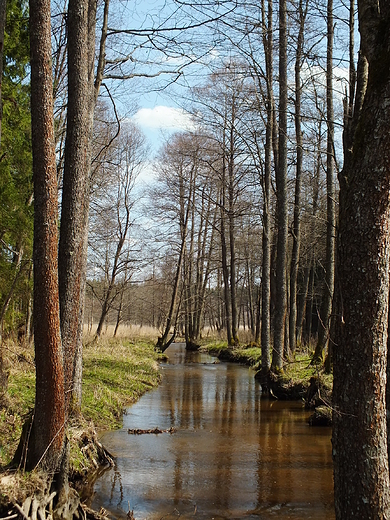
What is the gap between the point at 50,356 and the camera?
195 inches

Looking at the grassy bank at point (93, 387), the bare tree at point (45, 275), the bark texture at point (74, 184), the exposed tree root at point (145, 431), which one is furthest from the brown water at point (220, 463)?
the bark texture at point (74, 184)

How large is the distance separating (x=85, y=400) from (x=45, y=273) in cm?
484

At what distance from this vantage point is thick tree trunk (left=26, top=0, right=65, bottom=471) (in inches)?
194

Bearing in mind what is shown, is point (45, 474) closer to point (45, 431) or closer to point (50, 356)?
point (45, 431)

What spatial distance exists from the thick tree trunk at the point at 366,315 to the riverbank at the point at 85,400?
9.10 feet

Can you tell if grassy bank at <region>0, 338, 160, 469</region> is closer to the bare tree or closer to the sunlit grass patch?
the sunlit grass patch

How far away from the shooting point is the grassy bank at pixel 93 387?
6423 millimetres

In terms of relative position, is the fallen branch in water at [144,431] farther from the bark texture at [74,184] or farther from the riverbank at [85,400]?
the bark texture at [74,184]

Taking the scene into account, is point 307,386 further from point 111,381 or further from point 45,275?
point 45,275

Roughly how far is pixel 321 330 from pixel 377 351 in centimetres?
1123

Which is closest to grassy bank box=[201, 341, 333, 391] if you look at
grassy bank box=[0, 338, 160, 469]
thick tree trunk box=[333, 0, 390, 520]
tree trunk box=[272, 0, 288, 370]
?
thick tree trunk box=[333, 0, 390, 520]

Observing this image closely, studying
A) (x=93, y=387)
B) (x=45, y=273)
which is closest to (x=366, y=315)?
(x=45, y=273)

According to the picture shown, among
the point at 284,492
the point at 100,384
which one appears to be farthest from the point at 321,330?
the point at 284,492

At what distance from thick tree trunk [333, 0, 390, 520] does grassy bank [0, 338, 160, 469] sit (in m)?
3.36
